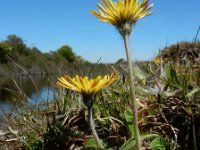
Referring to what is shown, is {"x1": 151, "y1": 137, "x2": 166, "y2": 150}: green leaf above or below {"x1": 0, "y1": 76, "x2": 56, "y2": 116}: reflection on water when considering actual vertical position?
below

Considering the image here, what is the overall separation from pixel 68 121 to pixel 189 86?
50cm

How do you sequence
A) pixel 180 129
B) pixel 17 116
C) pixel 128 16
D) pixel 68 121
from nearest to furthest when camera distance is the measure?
pixel 128 16
pixel 180 129
pixel 68 121
pixel 17 116

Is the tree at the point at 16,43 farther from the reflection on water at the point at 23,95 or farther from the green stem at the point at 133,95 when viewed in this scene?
the green stem at the point at 133,95

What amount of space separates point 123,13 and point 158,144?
45cm

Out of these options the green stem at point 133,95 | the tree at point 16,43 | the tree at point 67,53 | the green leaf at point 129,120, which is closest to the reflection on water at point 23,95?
the green leaf at point 129,120

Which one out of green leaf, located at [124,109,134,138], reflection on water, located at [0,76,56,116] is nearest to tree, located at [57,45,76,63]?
reflection on water, located at [0,76,56,116]

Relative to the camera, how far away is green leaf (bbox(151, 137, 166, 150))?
1.25m

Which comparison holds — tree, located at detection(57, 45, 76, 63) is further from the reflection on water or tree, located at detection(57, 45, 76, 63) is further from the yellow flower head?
the yellow flower head

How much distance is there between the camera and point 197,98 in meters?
1.42

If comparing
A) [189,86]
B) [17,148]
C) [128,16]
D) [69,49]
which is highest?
[69,49]

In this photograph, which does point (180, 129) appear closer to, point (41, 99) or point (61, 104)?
point (61, 104)

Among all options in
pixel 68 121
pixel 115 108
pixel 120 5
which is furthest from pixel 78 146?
pixel 120 5

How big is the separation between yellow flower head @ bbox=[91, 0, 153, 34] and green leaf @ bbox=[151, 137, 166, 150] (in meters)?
0.38

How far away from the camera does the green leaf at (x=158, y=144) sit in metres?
1.25
